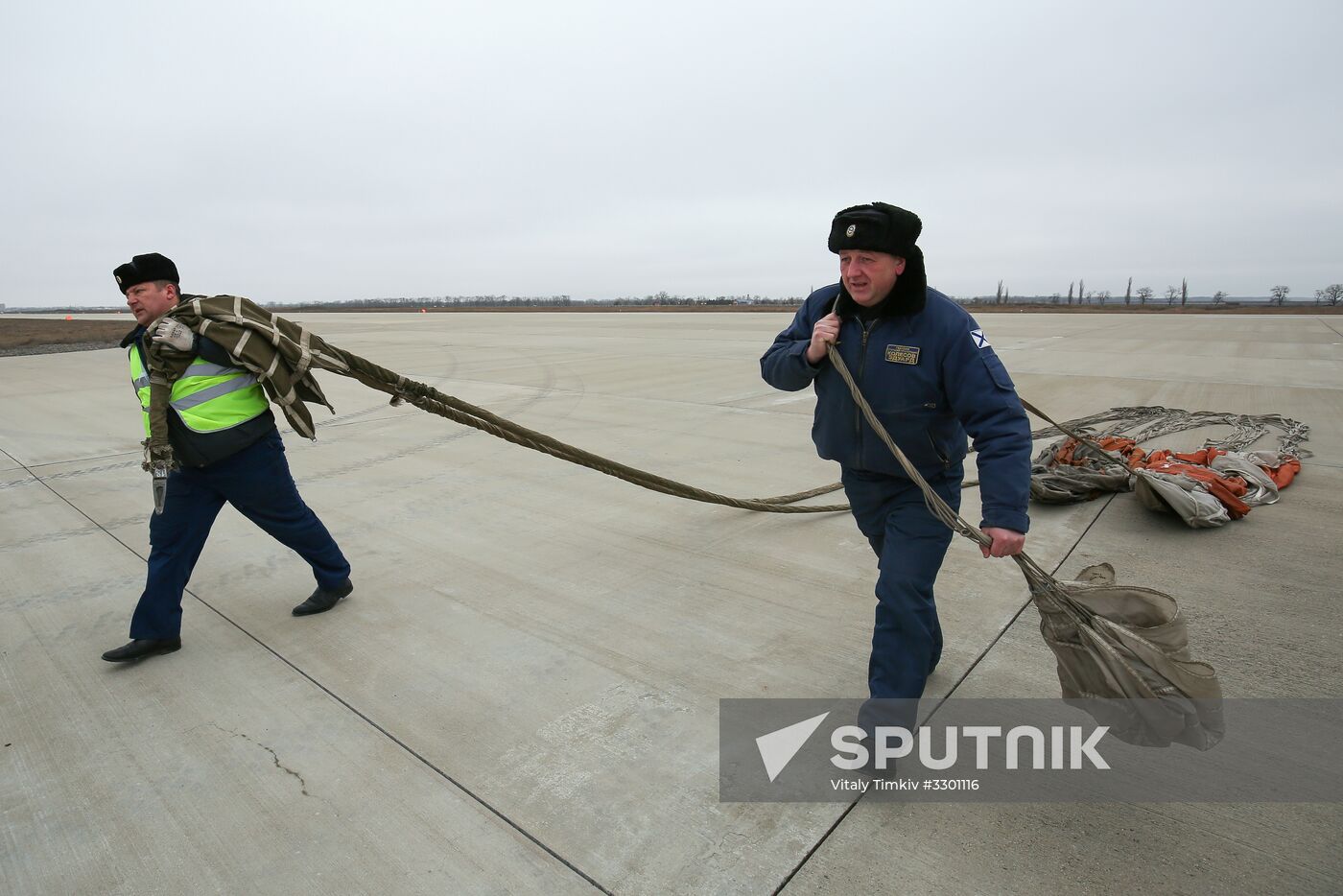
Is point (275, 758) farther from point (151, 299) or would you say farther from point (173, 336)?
point (151, 299)

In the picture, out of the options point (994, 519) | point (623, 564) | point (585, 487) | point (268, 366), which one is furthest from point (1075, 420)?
point (268, 366)

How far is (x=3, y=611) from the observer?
11.7ft

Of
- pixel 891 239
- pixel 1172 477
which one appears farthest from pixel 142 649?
pixel 1172 477

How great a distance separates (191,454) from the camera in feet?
9.87

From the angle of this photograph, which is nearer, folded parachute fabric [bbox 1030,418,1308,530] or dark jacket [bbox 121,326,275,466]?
dark jacket [bbox 121,326,275,466]

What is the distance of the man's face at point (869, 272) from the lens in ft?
7.34

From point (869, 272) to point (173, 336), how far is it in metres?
2.67

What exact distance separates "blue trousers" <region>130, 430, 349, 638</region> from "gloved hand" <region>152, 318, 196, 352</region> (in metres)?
0.49

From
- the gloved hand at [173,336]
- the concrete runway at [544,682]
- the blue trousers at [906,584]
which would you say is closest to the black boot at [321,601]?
the concrete runway at [544,682]

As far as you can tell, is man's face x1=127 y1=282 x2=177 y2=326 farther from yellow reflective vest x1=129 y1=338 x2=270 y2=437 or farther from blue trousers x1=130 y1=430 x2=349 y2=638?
blue trousers x1=130 y1=430 x2=349 y2=638

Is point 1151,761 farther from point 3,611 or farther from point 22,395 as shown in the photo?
point 22,395

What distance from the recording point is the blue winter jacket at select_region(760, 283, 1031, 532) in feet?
7.16

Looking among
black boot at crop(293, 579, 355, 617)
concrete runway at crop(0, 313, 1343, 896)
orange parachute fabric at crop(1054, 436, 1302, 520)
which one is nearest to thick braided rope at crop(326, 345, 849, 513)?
concrete runway at crop(0, 313, 1343, 896)

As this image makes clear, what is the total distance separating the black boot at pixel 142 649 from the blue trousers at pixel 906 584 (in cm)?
295
